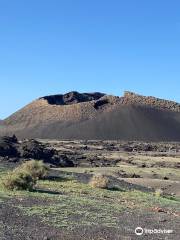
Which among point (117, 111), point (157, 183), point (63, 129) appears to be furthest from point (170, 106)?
point (157, 183)

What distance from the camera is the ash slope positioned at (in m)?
161

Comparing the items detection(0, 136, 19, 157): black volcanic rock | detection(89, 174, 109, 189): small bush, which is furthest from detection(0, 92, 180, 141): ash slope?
→ detection(89, 174, 109, 189): small bush

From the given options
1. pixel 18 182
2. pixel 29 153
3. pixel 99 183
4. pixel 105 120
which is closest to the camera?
pixel 18 182

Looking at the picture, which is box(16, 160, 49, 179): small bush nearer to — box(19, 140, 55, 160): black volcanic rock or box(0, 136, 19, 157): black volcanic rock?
box(0, 136, 19, 157): black volcanic rock

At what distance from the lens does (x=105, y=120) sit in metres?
167

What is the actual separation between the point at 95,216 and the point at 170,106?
166 metres

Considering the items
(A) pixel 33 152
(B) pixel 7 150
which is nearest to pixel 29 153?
(A) pixel 33 152

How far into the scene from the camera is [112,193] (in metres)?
27.6

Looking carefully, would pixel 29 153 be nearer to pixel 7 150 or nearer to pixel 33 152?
pixel 33 152

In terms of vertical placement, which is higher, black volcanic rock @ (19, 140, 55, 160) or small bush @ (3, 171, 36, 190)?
black volcanic rock @ (19, 140, 55, 160)

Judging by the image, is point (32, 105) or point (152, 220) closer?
point (152, 220)

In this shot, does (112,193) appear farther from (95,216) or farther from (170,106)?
(170,106)

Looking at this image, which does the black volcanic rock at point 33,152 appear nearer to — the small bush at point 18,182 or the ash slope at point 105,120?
the small bush at point 18,182

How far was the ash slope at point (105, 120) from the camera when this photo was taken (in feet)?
528
